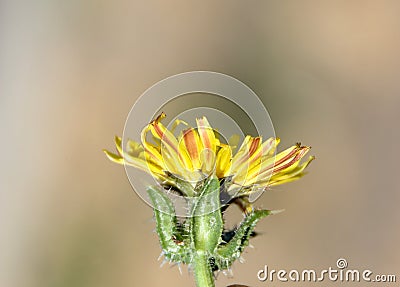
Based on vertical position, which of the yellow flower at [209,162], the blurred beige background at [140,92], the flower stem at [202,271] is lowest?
the flower stem at [202,271]

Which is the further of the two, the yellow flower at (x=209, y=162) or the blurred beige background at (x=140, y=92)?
the blurred beige background at (x=140, y=92)

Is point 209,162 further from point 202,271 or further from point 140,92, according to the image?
point 140,92

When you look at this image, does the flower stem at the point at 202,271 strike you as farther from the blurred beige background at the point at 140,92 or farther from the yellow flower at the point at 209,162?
the blurred beige background at the point at 140,92

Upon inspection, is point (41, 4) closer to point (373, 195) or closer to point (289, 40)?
point (289, 40)

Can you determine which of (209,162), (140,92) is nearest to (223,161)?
(209,162)

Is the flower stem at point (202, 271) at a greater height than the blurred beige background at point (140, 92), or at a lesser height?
lesser

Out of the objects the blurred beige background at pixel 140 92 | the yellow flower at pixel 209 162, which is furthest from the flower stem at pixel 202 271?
the blurred beige background at pixel 140 92
